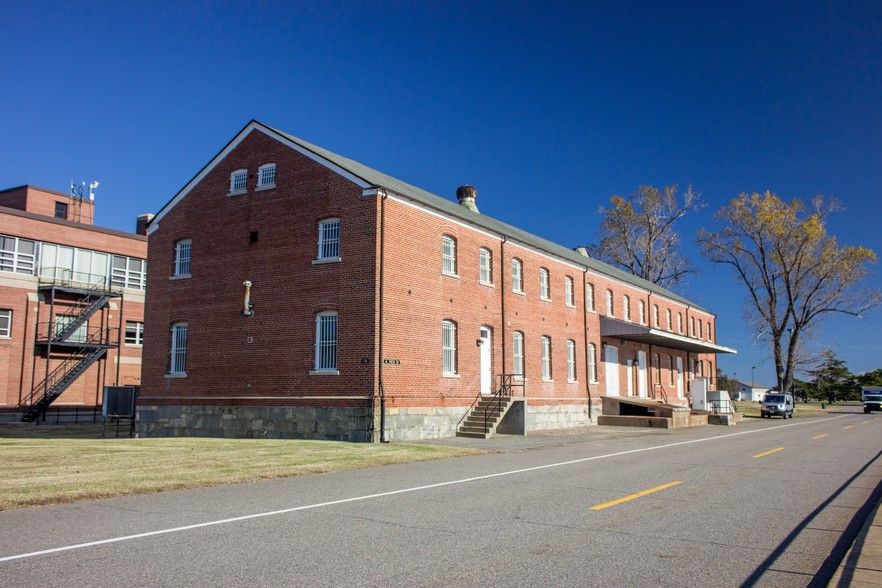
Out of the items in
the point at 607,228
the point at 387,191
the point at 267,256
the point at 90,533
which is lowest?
the point at 90,533

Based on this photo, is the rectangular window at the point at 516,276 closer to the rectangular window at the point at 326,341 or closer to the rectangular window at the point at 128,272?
the rectangular window at the point at 326,341

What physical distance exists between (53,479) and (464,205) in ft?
85.8

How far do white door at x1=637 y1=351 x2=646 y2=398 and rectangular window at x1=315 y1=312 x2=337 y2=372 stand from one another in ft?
82.4

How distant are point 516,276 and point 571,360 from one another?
258 inches

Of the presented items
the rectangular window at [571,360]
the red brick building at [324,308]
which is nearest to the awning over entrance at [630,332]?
the rectangular window at [571,360]

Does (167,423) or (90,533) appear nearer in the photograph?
(90,533)

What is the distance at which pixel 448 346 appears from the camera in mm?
24906

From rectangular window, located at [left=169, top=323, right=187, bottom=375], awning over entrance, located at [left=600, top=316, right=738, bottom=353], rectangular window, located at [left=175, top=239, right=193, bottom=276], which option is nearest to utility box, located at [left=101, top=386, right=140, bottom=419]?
rectangular window, located at [left=169, top=323, right=187, bottom=375]

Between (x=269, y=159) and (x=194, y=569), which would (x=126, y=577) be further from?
(x=269, y=159)

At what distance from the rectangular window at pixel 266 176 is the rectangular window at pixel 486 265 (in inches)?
333

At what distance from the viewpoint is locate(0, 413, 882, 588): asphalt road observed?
5.78 metres

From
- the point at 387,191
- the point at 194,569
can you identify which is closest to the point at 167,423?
the point at 387,191

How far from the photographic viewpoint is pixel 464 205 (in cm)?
3538

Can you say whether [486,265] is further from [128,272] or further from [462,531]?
[128,272]
